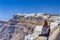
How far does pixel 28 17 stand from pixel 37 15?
6.33ft

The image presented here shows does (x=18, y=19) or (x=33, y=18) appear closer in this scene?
(x=33, y=18)

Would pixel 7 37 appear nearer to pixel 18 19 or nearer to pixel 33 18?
pixel 18 19

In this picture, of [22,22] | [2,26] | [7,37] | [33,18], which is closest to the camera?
[33,18]

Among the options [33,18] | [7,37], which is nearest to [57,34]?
[33,18]

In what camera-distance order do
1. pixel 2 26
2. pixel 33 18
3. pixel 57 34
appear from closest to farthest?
pixel 57 34 < pixel 33 18 < pixel 2 26

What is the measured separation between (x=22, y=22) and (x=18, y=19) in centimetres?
317

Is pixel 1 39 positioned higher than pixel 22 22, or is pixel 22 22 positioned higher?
pixel 22 22

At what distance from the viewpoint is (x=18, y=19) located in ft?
178

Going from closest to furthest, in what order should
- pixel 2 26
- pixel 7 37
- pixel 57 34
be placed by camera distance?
pixel 57 34 < pixel 7 37 < pixel 2 26

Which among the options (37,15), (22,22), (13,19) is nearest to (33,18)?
(37,15)

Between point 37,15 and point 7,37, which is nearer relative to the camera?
point 37,15

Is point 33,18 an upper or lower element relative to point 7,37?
upper

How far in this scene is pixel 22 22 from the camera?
5144 centimetres

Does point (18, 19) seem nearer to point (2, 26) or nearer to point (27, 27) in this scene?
point (27, 27)
